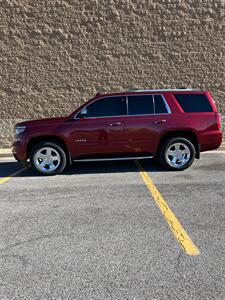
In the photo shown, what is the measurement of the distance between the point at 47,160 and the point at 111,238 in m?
4.16

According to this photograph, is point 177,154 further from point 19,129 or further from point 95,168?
point 19,129

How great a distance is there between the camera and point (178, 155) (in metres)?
8.00

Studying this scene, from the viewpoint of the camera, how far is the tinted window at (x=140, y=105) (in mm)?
7977

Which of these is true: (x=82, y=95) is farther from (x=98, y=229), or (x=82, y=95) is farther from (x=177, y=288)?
(x=177, y=288)

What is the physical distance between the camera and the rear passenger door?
7.86 metres

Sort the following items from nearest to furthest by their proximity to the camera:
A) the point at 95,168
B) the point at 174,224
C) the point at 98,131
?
the point at 174,224
the point at 98,131
the point at 95,168

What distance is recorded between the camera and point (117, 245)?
3891mm

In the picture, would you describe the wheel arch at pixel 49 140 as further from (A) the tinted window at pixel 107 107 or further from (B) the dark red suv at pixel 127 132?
(A) the tinted window at pixel 107 107

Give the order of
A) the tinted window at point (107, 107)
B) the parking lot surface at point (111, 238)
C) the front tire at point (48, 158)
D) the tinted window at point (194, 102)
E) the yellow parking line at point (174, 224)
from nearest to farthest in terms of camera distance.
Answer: the parking lot surface at point (111, 238), the yellow parking line at point (174, 224), the front tire at point (48, 158), the tinted window at point (107, 107), the tinted window at point (194, 102)

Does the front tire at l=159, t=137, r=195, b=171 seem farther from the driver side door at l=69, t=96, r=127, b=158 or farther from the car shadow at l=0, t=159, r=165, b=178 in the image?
the driver side door at l=69, t=96, r=127, b=158

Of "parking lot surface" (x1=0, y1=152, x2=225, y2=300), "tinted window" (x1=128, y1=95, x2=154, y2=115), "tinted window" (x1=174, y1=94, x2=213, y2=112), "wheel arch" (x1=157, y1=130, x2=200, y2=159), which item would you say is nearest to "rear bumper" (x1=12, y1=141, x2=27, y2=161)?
"parking lot surface" (x1=0, y1=152, x2=225, y2=300)

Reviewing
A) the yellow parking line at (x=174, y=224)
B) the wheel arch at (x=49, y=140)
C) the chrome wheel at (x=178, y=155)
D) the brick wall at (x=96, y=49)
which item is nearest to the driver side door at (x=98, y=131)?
the wheel arch at (x=49, y=140)

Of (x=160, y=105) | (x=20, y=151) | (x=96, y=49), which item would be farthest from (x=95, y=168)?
(x=96, y=49)

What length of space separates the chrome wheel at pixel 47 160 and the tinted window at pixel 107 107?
125 cm
